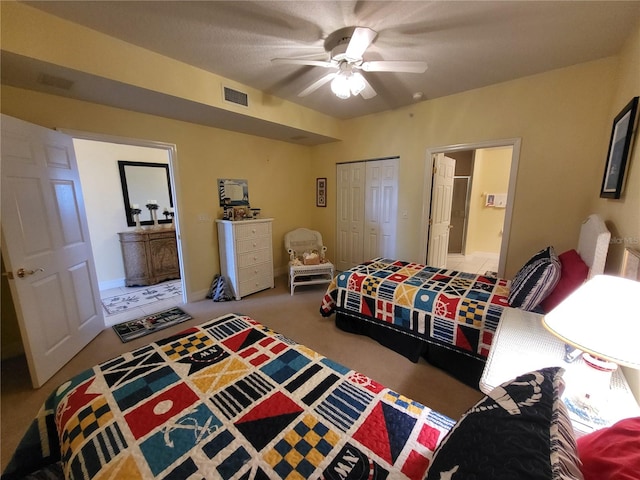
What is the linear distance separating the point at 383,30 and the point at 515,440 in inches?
97.4

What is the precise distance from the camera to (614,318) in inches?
31.2

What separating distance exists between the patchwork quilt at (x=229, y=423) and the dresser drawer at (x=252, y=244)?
2.15 metres

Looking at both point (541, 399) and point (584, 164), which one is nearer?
point (541, 399)

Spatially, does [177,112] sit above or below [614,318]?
above

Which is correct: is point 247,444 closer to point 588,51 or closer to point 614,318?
point 614,318

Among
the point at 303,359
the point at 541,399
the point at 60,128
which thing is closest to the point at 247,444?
the point at 303,359

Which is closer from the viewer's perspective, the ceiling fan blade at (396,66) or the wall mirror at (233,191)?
the ceiling fan blade at (396,66)

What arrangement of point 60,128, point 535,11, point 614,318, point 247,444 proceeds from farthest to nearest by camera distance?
point 60,128, point 535,11, point 247,444, point 614,318

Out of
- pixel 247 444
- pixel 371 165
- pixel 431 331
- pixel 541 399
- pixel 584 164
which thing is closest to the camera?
pixel 541 399

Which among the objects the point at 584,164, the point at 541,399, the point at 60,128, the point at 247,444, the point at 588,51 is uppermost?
the point at 588,51

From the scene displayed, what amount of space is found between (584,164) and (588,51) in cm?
99

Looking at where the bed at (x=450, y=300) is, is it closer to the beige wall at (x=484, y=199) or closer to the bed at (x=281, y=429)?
the bed at (x=281, y=429)

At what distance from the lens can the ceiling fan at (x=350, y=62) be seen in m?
1.87

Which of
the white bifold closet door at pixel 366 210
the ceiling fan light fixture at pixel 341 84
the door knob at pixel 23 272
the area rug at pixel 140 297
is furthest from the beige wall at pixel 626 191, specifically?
the area rug at pixel 140 297
